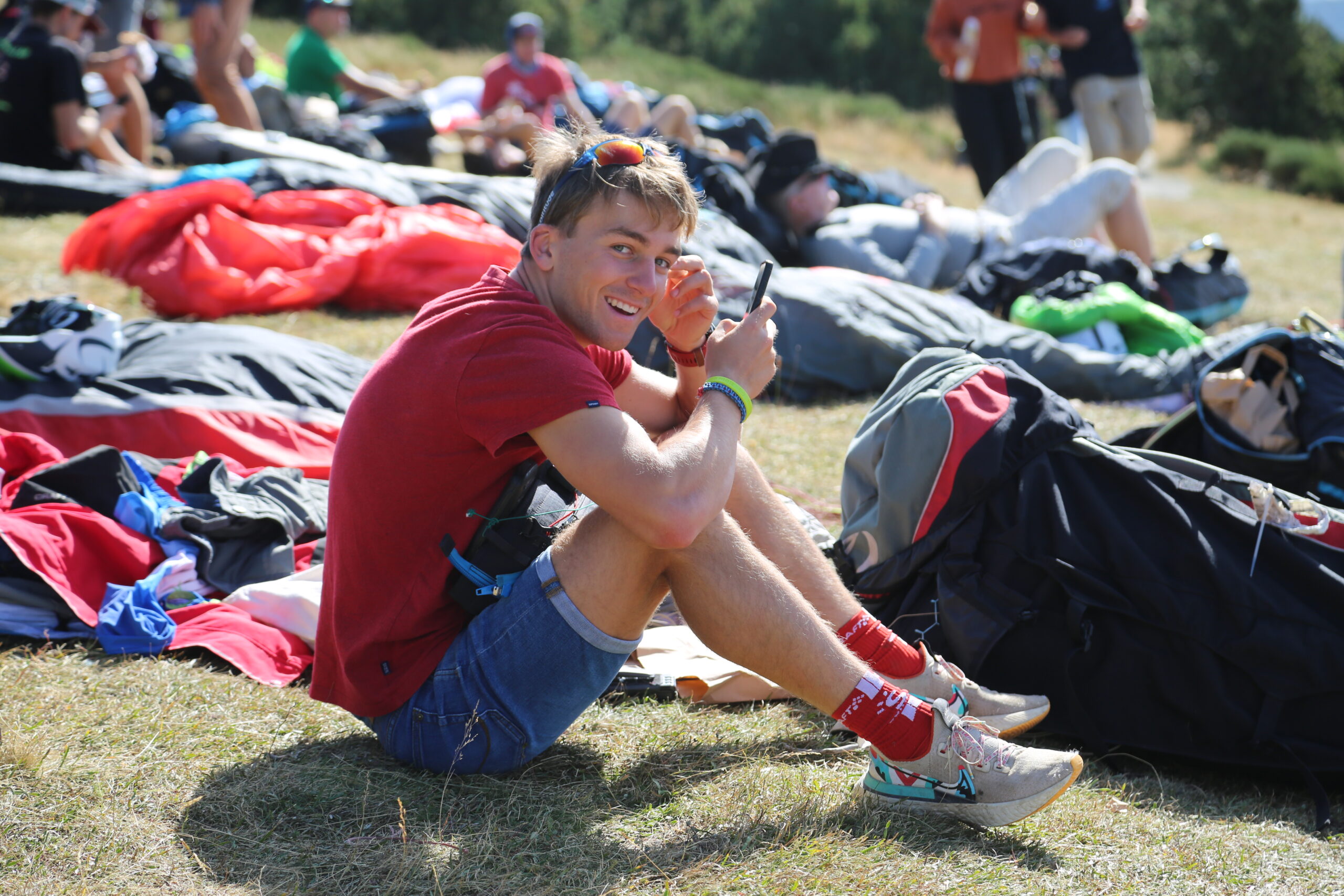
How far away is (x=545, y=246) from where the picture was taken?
228 cm

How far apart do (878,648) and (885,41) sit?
3421 centimetres

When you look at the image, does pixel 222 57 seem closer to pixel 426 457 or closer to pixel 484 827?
pixel 426 457

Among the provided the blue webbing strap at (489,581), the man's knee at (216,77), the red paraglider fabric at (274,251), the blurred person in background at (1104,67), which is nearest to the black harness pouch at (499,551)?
the blue webbing strap at (489,581)

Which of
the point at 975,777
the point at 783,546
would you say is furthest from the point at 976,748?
the point at 783,546

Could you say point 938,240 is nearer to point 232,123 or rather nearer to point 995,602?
Result: point 995,602

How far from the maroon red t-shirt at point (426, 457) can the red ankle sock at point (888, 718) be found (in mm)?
800

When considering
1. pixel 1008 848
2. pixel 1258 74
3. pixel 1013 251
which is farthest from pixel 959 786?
pixel 1258 74

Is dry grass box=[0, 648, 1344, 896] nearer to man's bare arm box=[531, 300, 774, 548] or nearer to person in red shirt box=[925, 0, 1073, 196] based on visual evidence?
man's bare arm box=[531, 300, 774, 548]

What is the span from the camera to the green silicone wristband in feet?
7.43

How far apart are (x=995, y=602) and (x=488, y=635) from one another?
4.33 feet

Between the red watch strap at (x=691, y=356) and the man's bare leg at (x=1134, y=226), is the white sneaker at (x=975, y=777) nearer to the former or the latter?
the red watch strap at (x=691, y=356)

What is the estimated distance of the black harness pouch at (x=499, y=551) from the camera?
89.4 inches

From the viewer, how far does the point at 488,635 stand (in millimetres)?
2246

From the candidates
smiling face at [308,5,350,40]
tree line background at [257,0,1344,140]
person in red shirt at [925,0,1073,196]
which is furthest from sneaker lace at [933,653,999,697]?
tree line background at [257,0,1344,140]
